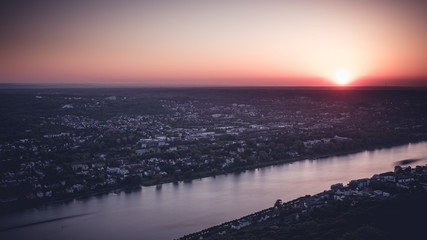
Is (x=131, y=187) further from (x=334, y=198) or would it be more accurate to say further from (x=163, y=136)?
(x=163, y=136)

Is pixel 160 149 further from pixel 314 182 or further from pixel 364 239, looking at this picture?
pixel 364 239

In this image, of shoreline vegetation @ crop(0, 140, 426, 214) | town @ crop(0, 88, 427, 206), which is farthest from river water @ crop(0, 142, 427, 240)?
town @ crop(0, 88, 427, 206)

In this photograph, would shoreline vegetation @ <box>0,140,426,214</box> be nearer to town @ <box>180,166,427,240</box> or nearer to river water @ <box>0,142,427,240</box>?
river water @ <box>0,142,427,240</box>

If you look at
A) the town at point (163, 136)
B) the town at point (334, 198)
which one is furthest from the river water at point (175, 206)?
the town at point (163, 136)

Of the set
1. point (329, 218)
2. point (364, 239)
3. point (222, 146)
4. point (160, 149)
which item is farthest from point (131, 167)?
point (364, 239)

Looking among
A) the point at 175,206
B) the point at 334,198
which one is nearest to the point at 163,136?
the point at 175,206

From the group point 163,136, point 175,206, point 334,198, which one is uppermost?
point 163,136

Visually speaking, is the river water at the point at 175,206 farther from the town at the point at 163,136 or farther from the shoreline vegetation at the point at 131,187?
the town at the point at 163,136
